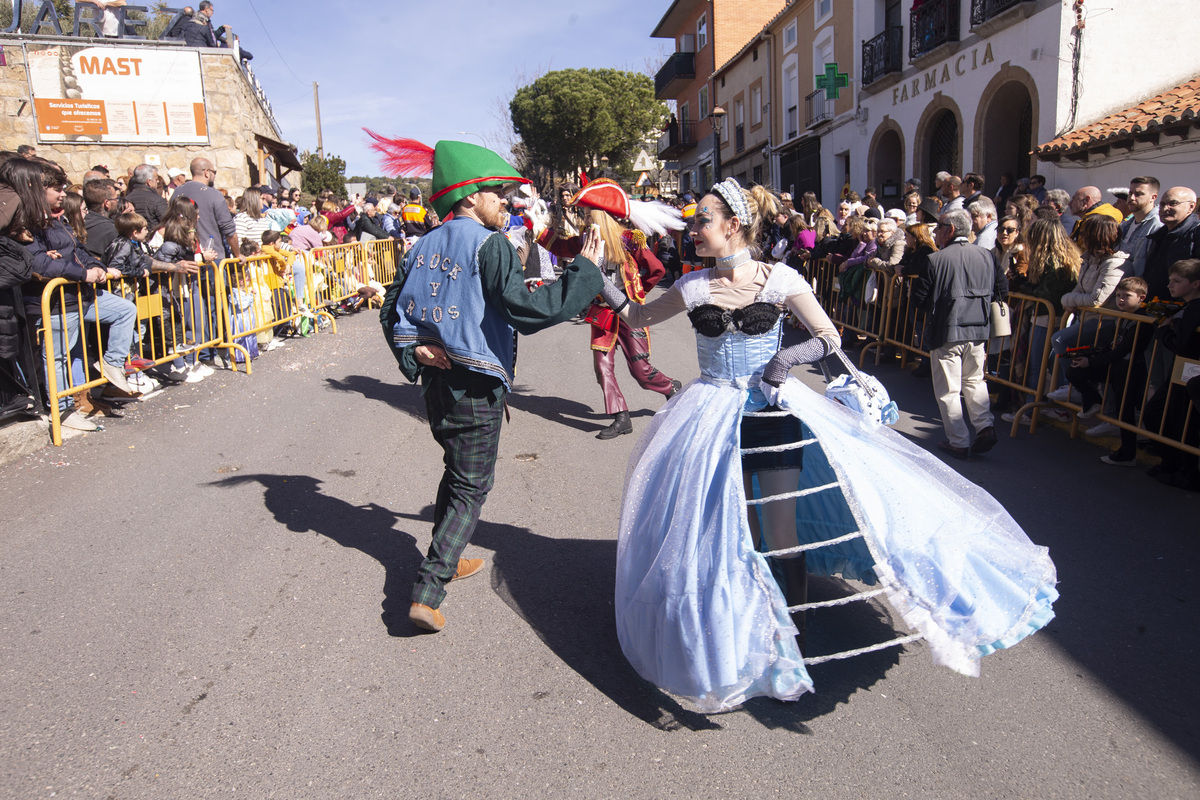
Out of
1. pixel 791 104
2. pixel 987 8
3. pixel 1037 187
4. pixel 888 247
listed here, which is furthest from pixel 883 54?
pixel 888 247

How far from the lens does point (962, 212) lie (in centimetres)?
583

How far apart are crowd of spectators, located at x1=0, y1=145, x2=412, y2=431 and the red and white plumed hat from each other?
3986 mm

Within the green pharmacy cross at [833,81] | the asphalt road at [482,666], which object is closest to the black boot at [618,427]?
the asphalt road at [482,666]

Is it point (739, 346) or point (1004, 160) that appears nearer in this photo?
point (739, 346)

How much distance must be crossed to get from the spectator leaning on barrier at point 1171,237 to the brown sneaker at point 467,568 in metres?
5.15

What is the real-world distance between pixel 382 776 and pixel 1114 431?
224 inches

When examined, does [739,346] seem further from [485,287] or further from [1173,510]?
[1173,510]

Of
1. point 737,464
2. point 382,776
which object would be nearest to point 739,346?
point 737,464

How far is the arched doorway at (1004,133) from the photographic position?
1488 cm

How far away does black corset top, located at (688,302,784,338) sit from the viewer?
3033mm

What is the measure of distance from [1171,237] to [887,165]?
15.6 meters

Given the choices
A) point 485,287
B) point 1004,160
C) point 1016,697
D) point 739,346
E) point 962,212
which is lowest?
point 1016,697

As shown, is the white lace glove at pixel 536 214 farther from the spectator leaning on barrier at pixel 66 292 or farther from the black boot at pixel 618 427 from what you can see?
the spectator leaning on barrier at pixel 66 292

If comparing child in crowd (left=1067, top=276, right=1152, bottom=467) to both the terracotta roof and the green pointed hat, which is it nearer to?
the green pointed hat
